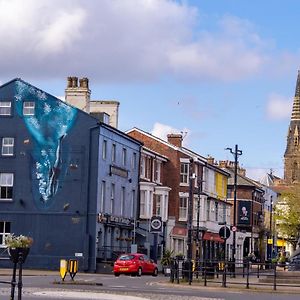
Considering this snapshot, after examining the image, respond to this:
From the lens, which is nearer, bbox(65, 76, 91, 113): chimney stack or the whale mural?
the whale mural

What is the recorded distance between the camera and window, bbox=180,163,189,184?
86.4 meters

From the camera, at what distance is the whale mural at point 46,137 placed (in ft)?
220

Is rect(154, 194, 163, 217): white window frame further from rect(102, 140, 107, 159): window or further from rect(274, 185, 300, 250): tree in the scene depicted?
rect(274, 185, 300, 250): tree

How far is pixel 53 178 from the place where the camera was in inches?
2638

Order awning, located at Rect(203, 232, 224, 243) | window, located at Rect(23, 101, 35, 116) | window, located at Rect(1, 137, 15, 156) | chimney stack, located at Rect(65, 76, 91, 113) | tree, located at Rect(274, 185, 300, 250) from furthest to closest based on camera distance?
tree, located at Rect(274, 185, 300, 250)
awning, located at Rect(203, 232, 224, 243)
chimney stack, located at Rect(65, 76, 91, 113)
window, located at Rect(23, 101, 35, 116)
window, located at Rect(1, 137, 15, 156)

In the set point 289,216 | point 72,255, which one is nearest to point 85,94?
point 72,255

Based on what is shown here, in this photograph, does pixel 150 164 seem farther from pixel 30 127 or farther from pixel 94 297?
pixel 94 297

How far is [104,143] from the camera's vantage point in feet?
225

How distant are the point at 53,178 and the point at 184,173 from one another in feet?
73.0

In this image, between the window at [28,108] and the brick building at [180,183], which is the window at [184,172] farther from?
the window at [28,108]

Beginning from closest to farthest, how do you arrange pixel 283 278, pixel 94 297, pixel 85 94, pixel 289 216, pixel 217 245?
1. pixel 94 297
2. pixel 283 278
3. pixel 85 94
4. pixel 217 245
5. pixel 289 216

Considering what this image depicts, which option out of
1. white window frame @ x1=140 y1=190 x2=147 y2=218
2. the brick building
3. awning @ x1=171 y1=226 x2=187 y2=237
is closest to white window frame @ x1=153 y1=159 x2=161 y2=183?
the brick building

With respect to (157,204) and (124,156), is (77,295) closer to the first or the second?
(124,156)

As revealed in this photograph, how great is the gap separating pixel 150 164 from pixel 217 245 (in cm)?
2100
